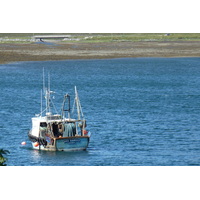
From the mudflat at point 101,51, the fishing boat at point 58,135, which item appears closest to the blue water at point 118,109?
the fishing boat at point 58,135

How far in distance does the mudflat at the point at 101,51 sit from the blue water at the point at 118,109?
3.18 metres

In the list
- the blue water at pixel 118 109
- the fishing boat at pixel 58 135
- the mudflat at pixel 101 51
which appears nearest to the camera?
the blue water at pixel 118 109

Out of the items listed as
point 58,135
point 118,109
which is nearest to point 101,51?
point 118,109

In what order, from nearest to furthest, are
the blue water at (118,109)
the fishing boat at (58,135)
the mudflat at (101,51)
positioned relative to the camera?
the blue water at (118,109) → the fishing boat at (58,135) → the mudflat at (101,51)

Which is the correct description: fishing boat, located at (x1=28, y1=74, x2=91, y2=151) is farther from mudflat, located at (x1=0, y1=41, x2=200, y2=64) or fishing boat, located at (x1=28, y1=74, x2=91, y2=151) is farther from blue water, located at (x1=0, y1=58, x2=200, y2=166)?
mudflat, located at (x1=0, y1=41, x2=200, y2=64)

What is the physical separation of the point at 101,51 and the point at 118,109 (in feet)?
156

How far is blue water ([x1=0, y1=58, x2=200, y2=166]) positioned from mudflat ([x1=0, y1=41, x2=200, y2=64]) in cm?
318

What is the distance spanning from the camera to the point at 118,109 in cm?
3609

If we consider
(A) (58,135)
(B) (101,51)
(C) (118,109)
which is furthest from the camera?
(B) (101,51)

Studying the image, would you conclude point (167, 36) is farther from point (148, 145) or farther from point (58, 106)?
point (148, 145)

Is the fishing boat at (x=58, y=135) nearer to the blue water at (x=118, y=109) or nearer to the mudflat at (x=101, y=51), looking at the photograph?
the blue water at (x=118, y=109)

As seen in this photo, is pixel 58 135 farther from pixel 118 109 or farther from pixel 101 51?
pixel 101 51

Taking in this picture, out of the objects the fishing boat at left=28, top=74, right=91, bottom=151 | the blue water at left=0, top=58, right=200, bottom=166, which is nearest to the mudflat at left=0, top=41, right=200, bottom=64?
the blue water at left=0, top=58, right=200, bottom=166

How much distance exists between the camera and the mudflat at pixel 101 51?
7456 cm
